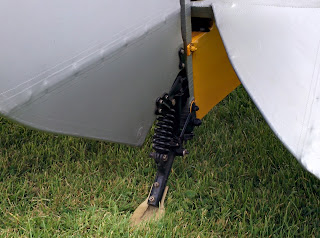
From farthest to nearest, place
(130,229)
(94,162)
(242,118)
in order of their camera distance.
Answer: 1. (242,118)
2. (94,162)
3. (130,229)

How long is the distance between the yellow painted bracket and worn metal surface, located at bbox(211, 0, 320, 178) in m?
0.23

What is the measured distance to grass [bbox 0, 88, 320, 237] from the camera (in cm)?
203

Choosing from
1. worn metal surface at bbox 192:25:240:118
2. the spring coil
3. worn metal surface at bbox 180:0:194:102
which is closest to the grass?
the spring coil

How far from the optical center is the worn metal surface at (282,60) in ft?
4.67

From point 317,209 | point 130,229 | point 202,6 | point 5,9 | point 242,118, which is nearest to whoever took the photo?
point 5,9

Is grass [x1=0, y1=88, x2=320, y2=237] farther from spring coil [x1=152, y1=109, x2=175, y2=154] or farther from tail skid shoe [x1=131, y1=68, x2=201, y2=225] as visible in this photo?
spring coil [x1=152, y1=109, x2=175, y2=154]

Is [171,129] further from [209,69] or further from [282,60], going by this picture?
[282,60]

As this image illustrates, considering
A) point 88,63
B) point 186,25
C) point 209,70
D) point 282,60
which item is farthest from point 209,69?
point 88,63

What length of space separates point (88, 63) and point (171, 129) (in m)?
0.64

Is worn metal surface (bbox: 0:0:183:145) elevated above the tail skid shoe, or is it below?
above

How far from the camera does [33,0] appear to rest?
1.34 meters

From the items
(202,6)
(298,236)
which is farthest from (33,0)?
(298,236)

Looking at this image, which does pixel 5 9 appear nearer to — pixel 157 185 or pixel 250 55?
pixel 250 55

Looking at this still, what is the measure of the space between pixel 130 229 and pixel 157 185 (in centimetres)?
24
